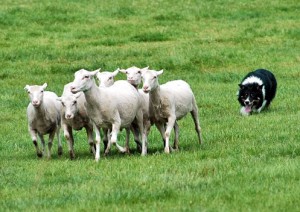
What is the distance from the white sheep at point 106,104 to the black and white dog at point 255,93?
225 inches

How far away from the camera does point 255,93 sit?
789 inches

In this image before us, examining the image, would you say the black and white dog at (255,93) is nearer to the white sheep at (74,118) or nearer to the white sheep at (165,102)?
the white sheep at (165,102)

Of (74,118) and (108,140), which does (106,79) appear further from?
(74,118)

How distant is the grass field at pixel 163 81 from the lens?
973cm

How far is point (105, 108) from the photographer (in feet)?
44.9

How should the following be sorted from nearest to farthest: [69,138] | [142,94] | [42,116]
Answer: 1. [69,138]
2. [42,116]
3. [142,94]

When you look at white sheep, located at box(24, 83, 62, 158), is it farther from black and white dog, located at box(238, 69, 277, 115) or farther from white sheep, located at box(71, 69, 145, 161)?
black and white dog, located at box(238, 69, 277, 115)

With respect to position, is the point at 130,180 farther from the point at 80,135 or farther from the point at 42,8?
the point at 42,8

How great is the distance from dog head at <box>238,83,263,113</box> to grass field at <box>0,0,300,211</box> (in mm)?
323

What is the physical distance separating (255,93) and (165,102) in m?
6.10

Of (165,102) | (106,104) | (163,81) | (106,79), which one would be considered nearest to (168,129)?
(165,102)

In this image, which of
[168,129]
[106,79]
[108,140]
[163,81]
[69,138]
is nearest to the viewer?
[168,129]

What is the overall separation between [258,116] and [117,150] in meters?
4.57

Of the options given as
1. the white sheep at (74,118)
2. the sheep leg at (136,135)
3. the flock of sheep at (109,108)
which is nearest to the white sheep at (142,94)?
the flock of sheep at (109,108)
